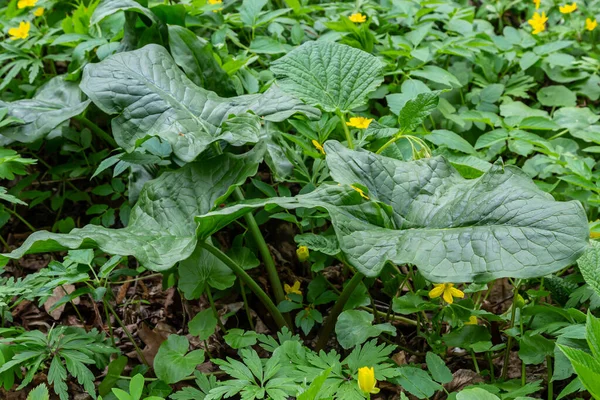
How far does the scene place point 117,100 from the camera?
183 centimetres

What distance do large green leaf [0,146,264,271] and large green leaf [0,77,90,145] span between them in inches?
21.8

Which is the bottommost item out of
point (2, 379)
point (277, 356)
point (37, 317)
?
point (37, 317)

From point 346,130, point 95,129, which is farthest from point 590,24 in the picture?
point 95,129

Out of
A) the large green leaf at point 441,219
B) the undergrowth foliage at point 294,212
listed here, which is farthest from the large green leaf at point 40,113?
the large green leaf at point 441,219

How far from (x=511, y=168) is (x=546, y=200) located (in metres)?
0.16

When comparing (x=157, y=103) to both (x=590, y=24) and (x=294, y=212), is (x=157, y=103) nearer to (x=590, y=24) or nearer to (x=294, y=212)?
(x=294, y=212)

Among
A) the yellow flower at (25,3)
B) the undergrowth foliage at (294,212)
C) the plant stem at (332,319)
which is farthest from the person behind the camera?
the yellow flower at (25,3)

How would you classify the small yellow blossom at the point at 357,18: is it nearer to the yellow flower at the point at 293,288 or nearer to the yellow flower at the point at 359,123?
the yellow flower at the point at 359,123

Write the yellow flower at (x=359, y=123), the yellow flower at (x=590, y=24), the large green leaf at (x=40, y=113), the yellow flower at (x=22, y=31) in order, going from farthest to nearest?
the yellow flower at (x=590, y=24)
the yellow flower at (x=22, y=31)
the large green leaf at (x=40, y=113)
the yellow flower at (x=359, y=123)

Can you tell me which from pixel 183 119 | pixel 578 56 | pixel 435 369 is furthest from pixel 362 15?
pixel 435 369

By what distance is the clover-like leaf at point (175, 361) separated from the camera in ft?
5.30

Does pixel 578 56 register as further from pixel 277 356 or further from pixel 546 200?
pixel 277 356

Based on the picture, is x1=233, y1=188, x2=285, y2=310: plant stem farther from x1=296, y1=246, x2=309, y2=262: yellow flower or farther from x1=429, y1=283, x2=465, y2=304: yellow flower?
x1=429, y1=283, x2=465, y2=304: yellow flower

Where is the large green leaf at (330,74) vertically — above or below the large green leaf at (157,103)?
above
